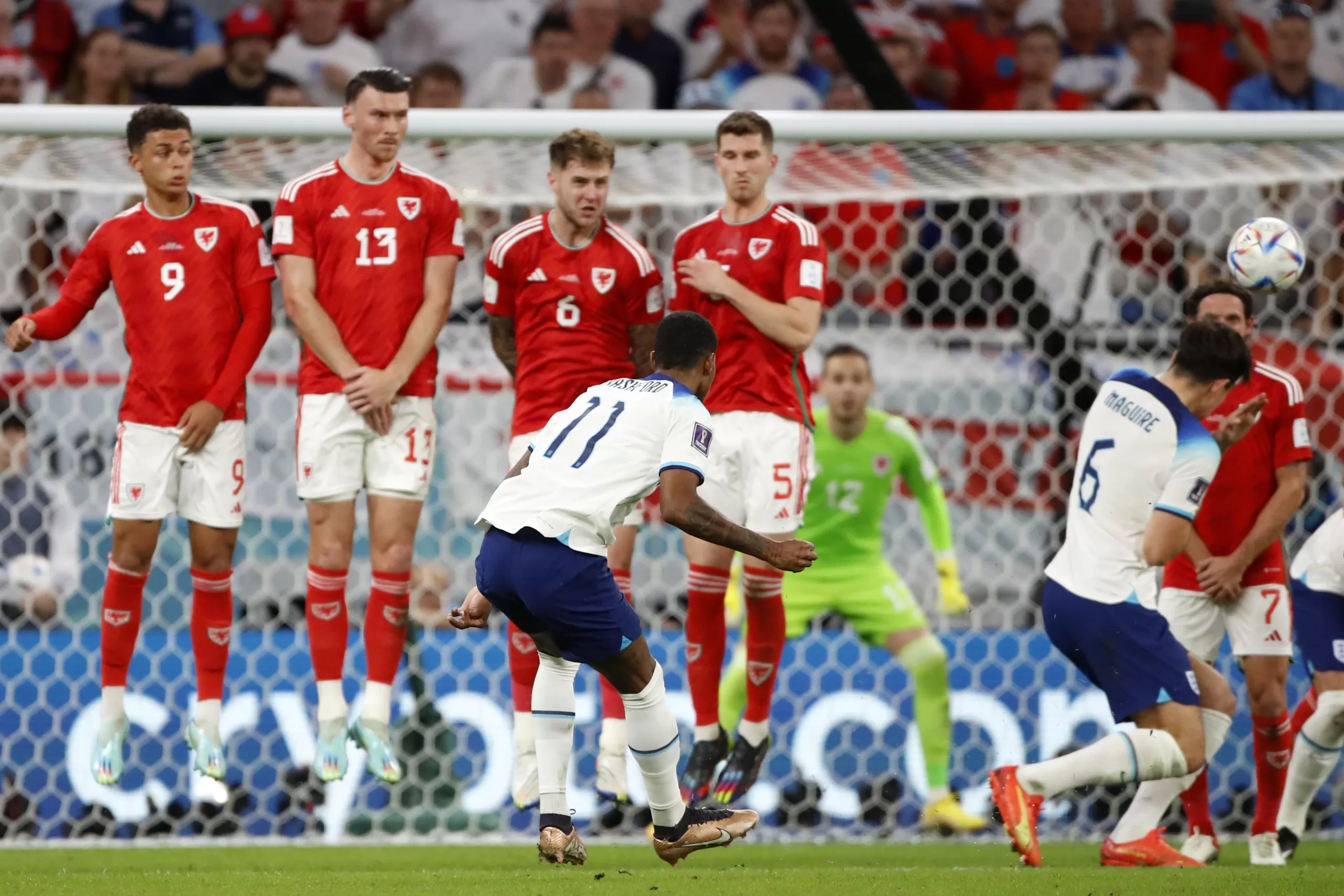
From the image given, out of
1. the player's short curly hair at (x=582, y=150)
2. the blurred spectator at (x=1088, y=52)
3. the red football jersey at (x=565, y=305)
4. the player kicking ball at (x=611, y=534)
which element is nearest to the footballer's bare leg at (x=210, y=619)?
the red football jersey at (x=565, y=305)

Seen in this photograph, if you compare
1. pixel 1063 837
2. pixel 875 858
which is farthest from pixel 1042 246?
pixel 875 858

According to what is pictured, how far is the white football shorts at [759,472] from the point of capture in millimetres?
5977

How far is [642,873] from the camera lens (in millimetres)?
5137

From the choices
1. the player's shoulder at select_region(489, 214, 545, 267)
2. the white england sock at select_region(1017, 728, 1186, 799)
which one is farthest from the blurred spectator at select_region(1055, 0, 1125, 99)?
the white england sock at select_region(1017, 728, 1186, 799)

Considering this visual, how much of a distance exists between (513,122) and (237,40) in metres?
3.58

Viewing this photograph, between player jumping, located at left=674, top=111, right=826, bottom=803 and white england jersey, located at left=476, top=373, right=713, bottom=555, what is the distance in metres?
1.22

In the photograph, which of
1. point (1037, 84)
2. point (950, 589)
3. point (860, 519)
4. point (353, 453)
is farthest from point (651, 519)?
point (1037, 84)

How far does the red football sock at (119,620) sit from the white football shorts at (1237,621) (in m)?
3.64

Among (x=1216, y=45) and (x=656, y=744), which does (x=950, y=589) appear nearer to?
(x=656, y=744)

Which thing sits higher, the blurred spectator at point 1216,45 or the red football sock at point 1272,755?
the blurred spectator at point 1216,45

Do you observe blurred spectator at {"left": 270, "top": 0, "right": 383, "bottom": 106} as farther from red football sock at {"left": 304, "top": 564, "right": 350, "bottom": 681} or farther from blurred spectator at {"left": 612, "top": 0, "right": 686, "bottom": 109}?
red football sock at {"left": 304, "top": 564, "right": 350, "bottom": 681}

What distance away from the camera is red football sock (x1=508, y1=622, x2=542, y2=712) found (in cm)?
598

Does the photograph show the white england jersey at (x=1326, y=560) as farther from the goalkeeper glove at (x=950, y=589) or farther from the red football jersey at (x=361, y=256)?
the red football jersey at (x=361, y=256)

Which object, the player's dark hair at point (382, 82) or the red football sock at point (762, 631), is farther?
the red football sock at point (762, 631)
